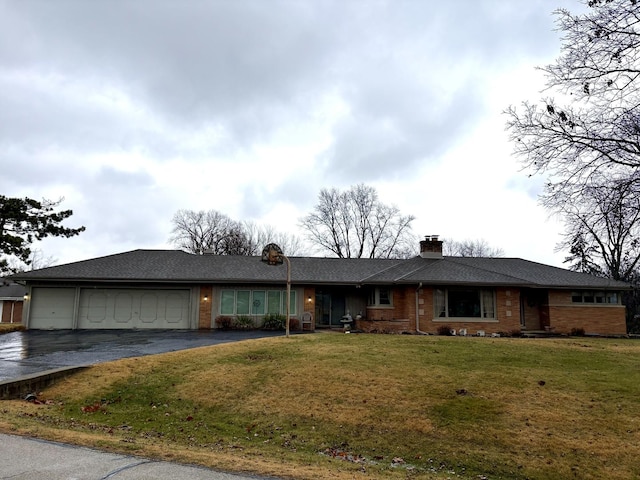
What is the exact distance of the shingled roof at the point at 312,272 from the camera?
69.3ft

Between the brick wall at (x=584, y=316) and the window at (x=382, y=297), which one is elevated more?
the window at (x=382, y=297)

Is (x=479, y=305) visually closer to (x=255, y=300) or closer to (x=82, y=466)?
(x=255, y=300)

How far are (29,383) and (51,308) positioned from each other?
14.8 meters

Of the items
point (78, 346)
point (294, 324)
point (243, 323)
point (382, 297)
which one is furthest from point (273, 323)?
point (78, 346)

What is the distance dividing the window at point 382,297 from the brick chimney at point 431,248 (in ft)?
14.7

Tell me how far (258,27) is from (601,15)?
995cm

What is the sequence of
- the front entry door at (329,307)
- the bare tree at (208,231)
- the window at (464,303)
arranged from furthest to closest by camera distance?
the bare tree at (208,231) → the front entry door at (329,307) → the window at (464,303)

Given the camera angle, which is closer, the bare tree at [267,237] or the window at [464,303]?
the window at [464,303]

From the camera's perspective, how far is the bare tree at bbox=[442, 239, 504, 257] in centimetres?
6506

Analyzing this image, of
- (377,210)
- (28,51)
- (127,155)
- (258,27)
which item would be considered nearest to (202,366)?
(258,27)

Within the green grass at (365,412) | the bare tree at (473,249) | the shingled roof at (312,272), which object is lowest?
the green grass at (365,412)

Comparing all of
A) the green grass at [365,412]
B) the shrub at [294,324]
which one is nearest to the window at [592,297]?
the green grass at [365,412]

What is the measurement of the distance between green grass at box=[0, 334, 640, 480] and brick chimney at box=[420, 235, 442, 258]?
12661 millimetres

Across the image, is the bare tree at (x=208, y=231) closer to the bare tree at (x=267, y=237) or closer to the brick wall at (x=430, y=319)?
the bare tree at (x=267, y=237)
